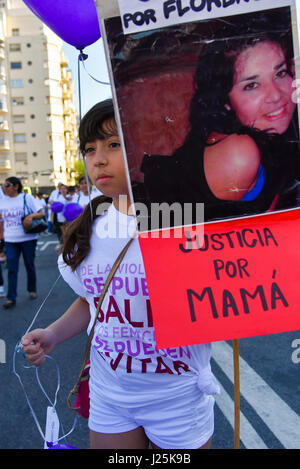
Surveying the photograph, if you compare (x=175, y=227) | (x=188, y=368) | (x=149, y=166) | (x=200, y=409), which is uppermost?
(x=149, y=166)

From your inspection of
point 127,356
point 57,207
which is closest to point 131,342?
point 127,356

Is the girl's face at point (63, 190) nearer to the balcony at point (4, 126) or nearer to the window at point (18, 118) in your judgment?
the balcony at point (4, 126)

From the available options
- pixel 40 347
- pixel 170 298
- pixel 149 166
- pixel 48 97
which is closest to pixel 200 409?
pixel 170 298

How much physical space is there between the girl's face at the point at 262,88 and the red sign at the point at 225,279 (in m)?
0.27

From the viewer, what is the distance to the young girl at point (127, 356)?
1280 millimetres

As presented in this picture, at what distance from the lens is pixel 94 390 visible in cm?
146

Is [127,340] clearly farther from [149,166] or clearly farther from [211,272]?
[149,166]

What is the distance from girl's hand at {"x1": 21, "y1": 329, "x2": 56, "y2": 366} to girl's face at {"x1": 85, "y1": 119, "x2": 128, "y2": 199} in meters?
0.58

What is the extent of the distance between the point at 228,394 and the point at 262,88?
8.59 ft

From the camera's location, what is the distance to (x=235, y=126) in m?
1.09

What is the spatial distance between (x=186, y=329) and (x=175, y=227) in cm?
28

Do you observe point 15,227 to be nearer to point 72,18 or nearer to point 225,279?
point 72,18

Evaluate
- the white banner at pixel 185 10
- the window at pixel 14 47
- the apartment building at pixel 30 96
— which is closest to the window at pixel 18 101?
the apartment building at pixel 30 96

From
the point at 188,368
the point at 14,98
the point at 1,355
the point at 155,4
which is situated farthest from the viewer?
the point at 14,98
